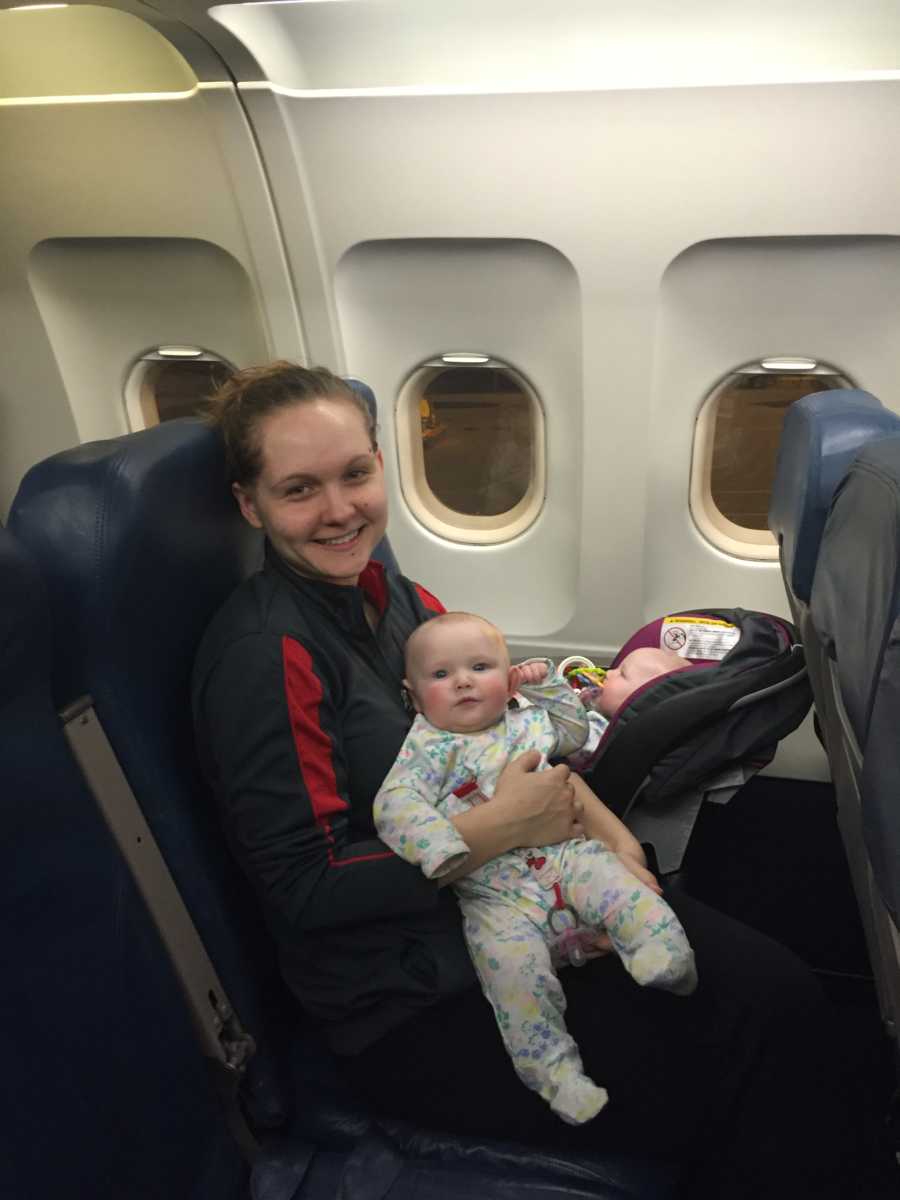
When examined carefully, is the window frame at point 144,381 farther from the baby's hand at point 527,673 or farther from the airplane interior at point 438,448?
the baby's hand at point 527,673

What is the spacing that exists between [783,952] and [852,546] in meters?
0.75

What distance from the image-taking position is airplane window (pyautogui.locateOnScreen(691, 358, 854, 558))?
99.3 inches

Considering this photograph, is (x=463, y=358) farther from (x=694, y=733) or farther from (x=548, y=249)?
(x=694, y=733)

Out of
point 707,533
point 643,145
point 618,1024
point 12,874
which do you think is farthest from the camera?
point 707,533

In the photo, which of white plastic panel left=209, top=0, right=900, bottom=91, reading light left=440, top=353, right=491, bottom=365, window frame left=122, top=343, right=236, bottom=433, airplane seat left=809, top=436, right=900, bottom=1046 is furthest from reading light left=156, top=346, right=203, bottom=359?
airplane seat left=809, top=436, right=900, bottom=1046

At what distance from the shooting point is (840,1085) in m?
1.52

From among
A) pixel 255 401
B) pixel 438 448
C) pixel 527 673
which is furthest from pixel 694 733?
pixel 438 448

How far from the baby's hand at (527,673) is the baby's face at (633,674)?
11.5 inches

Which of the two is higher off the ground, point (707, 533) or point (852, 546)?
point (852, 546)

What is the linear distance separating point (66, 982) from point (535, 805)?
2.41 feet

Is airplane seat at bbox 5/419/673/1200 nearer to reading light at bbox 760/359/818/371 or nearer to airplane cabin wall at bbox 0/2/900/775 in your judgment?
airplane cabin wall at bbox 0/2/900/775

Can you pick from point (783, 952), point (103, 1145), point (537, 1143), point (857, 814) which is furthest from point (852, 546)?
point (103, 1145)

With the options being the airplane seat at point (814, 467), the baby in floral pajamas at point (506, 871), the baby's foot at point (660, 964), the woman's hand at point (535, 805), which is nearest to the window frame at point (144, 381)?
the baby in floral pajamas at point (506, 871)

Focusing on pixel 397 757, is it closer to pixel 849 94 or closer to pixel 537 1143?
pixel 537 1143
